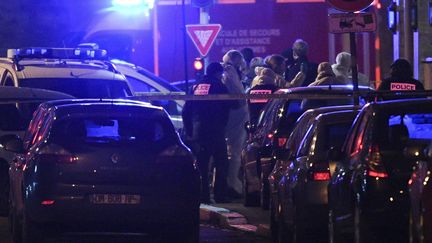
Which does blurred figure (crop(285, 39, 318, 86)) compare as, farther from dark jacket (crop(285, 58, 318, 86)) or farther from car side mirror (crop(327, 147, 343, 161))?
car side mirror (crop(327, 147, 343, 161))

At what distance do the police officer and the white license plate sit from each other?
5272mm

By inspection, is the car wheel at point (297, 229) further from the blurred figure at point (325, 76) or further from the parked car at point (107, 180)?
the blurred figure at point (325, 76)

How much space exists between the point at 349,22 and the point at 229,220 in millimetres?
2806

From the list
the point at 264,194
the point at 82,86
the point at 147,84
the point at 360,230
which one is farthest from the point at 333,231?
the point at 147,84

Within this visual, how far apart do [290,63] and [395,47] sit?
111 inches

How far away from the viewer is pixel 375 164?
9523 mm

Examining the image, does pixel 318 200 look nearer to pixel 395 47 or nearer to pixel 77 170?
pixel 77 170

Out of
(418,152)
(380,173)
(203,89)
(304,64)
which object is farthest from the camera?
(304,64)

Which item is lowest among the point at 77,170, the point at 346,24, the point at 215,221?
the point at 215,221

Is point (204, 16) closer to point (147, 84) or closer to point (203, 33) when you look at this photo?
point (203, 33)

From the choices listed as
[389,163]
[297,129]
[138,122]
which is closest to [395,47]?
[297,129]

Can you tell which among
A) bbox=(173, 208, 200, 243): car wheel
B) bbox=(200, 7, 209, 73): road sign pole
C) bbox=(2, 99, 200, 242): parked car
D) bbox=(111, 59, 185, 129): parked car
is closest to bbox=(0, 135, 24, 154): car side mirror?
bbox=(2, 99, 200, 242): parked car

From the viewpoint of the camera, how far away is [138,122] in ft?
39.8

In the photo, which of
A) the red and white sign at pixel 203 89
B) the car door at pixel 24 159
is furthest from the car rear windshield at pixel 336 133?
the red and white sign at pixel 203 89
